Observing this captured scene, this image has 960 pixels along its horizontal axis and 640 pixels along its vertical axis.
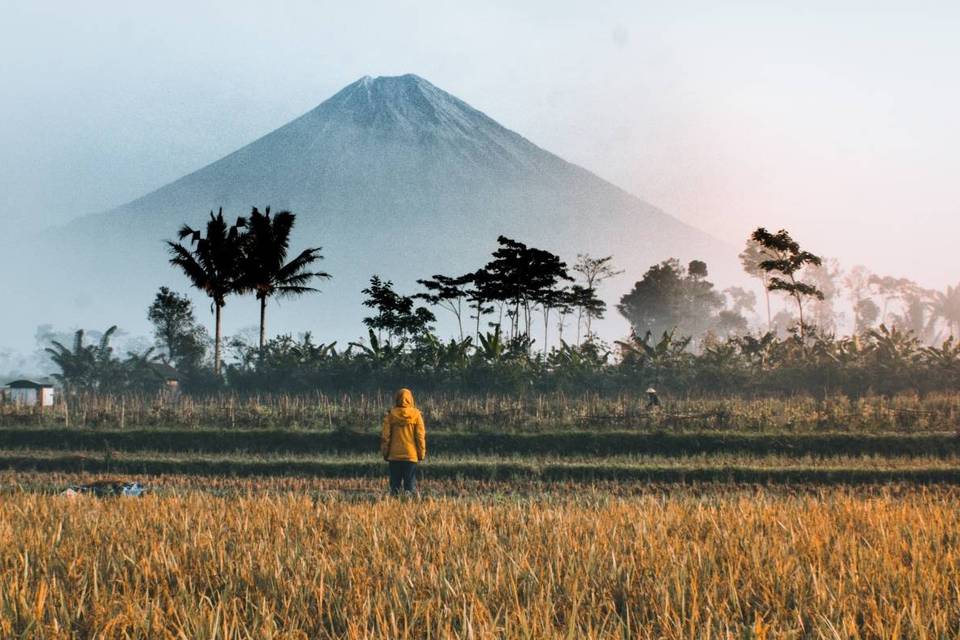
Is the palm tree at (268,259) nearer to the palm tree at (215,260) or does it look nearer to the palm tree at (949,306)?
the palm tree at (215,260)

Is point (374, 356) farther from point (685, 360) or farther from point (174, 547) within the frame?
point (174, 547)

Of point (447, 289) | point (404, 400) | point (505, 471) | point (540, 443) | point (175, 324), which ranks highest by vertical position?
point (447, 289)

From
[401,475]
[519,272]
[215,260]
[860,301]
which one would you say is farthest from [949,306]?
[401,475]

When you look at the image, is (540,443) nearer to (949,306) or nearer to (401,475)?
(401,475)

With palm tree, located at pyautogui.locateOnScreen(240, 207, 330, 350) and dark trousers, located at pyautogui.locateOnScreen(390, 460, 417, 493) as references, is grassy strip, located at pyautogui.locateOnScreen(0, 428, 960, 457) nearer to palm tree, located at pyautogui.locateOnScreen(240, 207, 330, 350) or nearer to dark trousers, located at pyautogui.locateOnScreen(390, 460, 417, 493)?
dark trousers, located at pyautogui.locateOnScreen(390, 460, 417, 493)

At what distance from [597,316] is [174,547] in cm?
6945

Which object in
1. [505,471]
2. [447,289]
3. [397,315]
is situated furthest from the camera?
[447,289]

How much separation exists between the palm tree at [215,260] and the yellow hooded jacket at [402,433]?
1299 inches

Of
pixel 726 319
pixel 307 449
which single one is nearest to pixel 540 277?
pixel 307 449

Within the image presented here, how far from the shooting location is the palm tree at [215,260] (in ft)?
151

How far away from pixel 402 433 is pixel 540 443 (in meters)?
10.2

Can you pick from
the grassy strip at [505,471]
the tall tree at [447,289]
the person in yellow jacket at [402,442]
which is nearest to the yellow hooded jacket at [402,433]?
the person in yellow jacket at [402,442]

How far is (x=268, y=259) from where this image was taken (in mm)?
47344

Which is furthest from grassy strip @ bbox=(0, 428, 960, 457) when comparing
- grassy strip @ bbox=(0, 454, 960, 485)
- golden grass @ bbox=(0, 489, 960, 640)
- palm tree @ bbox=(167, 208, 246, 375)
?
palm tree @ bbox=(167, 208, 246, 375)
